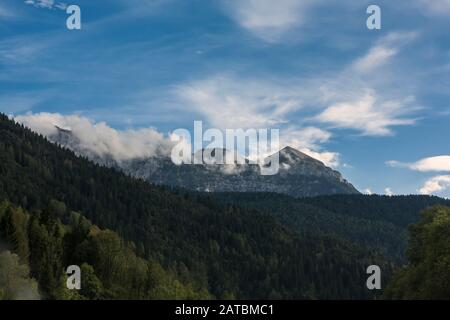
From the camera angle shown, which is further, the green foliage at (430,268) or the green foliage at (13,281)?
the green foliage at (13,281)

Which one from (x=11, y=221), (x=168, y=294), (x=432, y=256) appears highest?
(x=11, y=221)

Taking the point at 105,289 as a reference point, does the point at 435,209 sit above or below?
above

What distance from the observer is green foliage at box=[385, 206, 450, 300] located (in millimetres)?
90056

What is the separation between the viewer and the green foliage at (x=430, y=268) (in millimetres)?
90056

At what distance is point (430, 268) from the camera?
3962 inches

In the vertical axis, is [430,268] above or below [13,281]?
above

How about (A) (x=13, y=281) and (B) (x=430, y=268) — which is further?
(B) (x=430, y=268)

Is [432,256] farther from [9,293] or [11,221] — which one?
[11,221]

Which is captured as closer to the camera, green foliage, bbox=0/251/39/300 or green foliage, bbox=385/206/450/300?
green foliage, bbox=385/206/450/300
